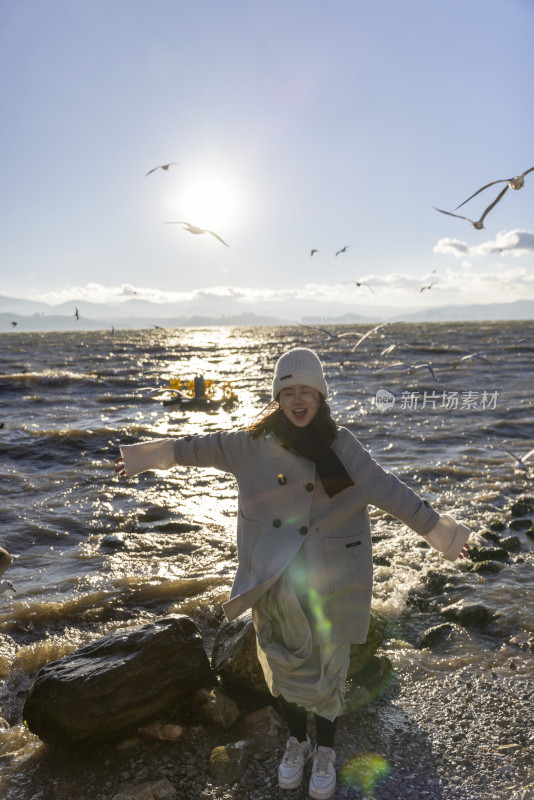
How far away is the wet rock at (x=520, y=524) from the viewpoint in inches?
297

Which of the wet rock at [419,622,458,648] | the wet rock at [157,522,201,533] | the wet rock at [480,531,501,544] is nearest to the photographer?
the wet rock at [419,622,458,648]

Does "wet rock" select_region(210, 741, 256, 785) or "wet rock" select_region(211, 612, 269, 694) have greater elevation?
"wet rock" select_region(211, 612, 269, 694)

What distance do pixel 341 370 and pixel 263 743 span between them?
1148 inches

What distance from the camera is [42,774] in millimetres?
3320

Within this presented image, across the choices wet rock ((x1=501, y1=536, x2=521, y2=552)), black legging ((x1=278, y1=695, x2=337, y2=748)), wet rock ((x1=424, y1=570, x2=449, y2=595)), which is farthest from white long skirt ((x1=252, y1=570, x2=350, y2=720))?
wet rock ((x1=501, y1=536, x2=521, y2=552))

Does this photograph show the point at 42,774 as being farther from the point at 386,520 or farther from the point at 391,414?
the point at 391,414

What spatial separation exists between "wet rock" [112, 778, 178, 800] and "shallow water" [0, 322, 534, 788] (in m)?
0.80

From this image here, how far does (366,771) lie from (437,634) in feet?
6.15

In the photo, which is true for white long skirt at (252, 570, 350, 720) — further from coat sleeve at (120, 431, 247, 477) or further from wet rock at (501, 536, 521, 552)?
wet rock at (501, 536, 521, 552)

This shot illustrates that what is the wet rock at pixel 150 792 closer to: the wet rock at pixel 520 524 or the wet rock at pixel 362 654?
the wet rock at pixel 362 654

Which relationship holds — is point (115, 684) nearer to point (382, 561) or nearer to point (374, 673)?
point (374, 673)

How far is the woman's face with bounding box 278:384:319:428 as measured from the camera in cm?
306

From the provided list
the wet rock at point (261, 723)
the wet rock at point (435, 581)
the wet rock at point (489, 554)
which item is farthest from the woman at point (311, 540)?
the wet rock at point (489, 554)

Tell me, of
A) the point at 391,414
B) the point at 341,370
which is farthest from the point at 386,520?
the point at 341,370
